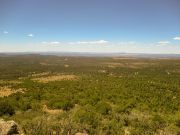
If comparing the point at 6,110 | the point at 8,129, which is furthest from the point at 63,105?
the point at 8,129

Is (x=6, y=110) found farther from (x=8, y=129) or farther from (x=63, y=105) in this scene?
(x=8, y=129)

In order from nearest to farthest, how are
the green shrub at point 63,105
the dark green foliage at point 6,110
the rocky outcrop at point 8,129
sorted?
the rocky outcrop at point 8,129 → the dark green foliage at point 6,110 → the green shrub at point 63,105

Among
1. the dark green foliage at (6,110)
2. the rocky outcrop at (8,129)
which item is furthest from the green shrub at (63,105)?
the rocky outcrop at (8,129)

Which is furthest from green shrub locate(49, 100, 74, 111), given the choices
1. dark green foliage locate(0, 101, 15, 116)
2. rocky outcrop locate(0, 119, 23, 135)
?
rocky outcrop locate(0, 119, 23, 135)

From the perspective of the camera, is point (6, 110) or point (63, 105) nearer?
point (6, 110)

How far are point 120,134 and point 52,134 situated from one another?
129 inches

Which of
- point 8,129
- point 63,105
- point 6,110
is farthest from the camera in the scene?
point 63,105

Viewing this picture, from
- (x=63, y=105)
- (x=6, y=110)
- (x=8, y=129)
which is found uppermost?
(x=8, y=129)

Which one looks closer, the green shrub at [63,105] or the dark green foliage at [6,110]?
the dark green foliage at [6,110]

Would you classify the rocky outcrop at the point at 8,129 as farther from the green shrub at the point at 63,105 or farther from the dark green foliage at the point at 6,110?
the green shrub at the point at 63,105

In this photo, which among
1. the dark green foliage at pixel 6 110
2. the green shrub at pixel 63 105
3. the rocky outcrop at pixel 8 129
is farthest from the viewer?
the green shrub at pixel 63 105

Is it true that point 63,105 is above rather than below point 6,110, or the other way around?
below

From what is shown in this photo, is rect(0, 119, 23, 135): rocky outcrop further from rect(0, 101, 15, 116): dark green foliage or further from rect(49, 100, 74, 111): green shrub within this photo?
rect(49, 100, 74, 111): green shrub

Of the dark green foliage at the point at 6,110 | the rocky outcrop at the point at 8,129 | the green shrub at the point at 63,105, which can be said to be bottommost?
the green shrub at the point at 63,105
